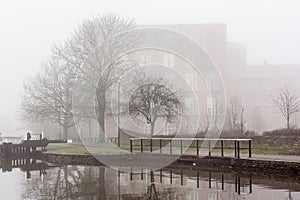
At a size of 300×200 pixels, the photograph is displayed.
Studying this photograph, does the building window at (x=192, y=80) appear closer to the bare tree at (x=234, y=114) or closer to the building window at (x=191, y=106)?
the building window at (x=191, y=106)

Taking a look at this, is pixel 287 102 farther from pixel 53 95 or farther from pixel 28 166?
pixel 28 166

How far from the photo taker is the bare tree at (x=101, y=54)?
1454 inches

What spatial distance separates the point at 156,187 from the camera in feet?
46.0

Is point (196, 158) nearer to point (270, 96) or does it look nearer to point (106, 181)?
point (106, 181)

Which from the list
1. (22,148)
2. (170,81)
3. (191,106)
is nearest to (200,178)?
(22,148)

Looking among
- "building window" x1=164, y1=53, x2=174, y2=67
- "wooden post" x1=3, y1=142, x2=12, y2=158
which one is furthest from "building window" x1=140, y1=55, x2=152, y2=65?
"wooden post" x1=3, y1=142, x2=12, y2=158

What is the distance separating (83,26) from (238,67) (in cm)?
1878

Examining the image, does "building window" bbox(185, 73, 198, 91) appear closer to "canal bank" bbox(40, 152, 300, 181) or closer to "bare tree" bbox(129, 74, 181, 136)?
"bare tree" bbox(129, 74, 181, 136)

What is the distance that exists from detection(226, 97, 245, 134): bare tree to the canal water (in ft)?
81.5

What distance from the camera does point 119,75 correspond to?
3725 cm

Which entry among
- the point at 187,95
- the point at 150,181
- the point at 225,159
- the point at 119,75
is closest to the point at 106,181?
the point at 150,181

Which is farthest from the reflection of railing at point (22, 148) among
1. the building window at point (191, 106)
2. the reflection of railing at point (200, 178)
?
the reflection of railing at point (200, 178)

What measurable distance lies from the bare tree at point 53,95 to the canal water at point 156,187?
22.5 meters

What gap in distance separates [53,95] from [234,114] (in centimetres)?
1684
